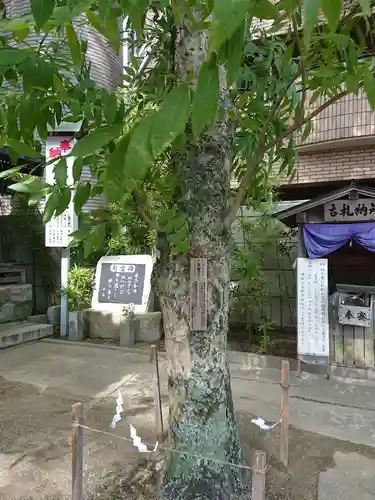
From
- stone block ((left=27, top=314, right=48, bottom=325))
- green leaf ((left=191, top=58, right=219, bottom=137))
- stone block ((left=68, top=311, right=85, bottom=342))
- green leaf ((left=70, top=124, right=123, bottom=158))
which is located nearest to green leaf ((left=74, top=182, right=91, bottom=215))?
green leaf ((left=70, top=124, right=123, bottom=158))

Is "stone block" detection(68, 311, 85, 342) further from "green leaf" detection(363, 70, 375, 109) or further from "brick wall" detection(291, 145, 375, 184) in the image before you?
"green leaf" detection(363, 70, 375, 109)

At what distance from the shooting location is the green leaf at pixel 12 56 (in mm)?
1354

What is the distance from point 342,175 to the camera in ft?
28.6

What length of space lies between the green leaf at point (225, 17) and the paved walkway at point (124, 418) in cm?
361

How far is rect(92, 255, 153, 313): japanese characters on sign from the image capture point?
9125 millimetres

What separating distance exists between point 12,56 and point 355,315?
6.33 metres

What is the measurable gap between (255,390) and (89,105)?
5.20 meters

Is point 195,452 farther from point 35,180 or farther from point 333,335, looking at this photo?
point 333,335

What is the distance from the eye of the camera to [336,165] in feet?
28.9

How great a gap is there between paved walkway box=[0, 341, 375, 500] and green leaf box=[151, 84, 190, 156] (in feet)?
11.1

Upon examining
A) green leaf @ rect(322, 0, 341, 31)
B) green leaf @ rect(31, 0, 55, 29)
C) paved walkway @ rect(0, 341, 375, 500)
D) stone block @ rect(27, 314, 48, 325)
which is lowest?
paved walkway @ rect(0, 341, 375, 500)

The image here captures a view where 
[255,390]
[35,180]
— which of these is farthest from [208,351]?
[255,390]

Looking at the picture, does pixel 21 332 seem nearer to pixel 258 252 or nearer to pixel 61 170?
pixel 258 252

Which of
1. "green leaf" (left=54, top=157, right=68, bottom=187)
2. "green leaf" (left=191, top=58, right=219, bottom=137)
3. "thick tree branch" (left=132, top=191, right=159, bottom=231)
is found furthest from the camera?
"thick tree branch" (left=132, top=191, right=159, bottom=231)
